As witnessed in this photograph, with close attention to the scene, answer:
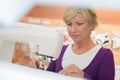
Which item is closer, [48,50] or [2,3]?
[2,3]

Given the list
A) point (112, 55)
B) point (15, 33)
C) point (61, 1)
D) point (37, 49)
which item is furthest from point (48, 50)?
point (61, 1)

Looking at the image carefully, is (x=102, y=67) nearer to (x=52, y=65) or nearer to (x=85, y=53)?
(x=85, y=53)

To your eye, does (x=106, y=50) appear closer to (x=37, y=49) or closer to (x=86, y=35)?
(x=86, y=35)

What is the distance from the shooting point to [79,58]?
100 centimetres

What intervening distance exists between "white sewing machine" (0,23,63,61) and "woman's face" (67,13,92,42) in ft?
0.21

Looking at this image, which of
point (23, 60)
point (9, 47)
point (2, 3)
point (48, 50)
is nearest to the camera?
point (2, 3)

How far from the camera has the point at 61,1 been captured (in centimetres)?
52

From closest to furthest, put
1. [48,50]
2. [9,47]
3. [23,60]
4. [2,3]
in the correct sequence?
[2,3] → [48,50] → [9,47] → [23,60]

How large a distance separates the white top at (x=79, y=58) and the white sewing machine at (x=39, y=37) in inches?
3.7

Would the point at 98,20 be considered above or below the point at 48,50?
above

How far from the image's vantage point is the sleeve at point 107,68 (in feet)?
3.04

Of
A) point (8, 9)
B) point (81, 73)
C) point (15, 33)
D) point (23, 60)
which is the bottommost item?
point (23, 60)

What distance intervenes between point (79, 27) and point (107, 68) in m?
0.22

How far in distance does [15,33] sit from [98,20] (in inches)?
14.9
